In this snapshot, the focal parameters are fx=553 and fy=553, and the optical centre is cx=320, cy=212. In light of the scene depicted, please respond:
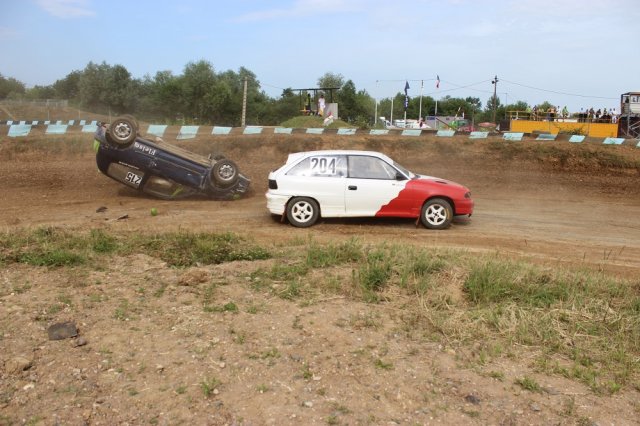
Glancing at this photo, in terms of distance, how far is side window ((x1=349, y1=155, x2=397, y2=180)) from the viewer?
10508mm

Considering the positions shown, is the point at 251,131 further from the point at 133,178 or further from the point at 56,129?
the point at 133,178

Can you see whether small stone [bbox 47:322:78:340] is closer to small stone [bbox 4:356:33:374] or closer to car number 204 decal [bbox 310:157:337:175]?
small stone [bbox 4:356:33:374]

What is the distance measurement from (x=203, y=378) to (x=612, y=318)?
3983 mm

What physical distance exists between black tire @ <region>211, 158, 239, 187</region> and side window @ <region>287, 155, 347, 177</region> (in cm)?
319

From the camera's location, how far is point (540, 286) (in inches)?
245

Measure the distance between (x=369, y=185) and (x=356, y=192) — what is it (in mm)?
279

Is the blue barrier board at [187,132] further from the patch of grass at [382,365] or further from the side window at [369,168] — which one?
the patch of grass at [382,365]

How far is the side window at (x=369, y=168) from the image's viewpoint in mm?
10508

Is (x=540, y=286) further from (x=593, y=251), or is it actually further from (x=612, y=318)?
(x=593, y=251)

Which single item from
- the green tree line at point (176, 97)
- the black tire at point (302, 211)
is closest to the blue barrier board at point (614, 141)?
the black tire at point (302, 211)

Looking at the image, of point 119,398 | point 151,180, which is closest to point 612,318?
point 119,398

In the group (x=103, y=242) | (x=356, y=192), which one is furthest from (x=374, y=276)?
(x=356, y=192)

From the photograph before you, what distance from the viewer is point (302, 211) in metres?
10.6

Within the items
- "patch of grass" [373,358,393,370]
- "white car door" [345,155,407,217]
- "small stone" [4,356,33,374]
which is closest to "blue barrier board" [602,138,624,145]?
"white car door" [345,155,407,217]
